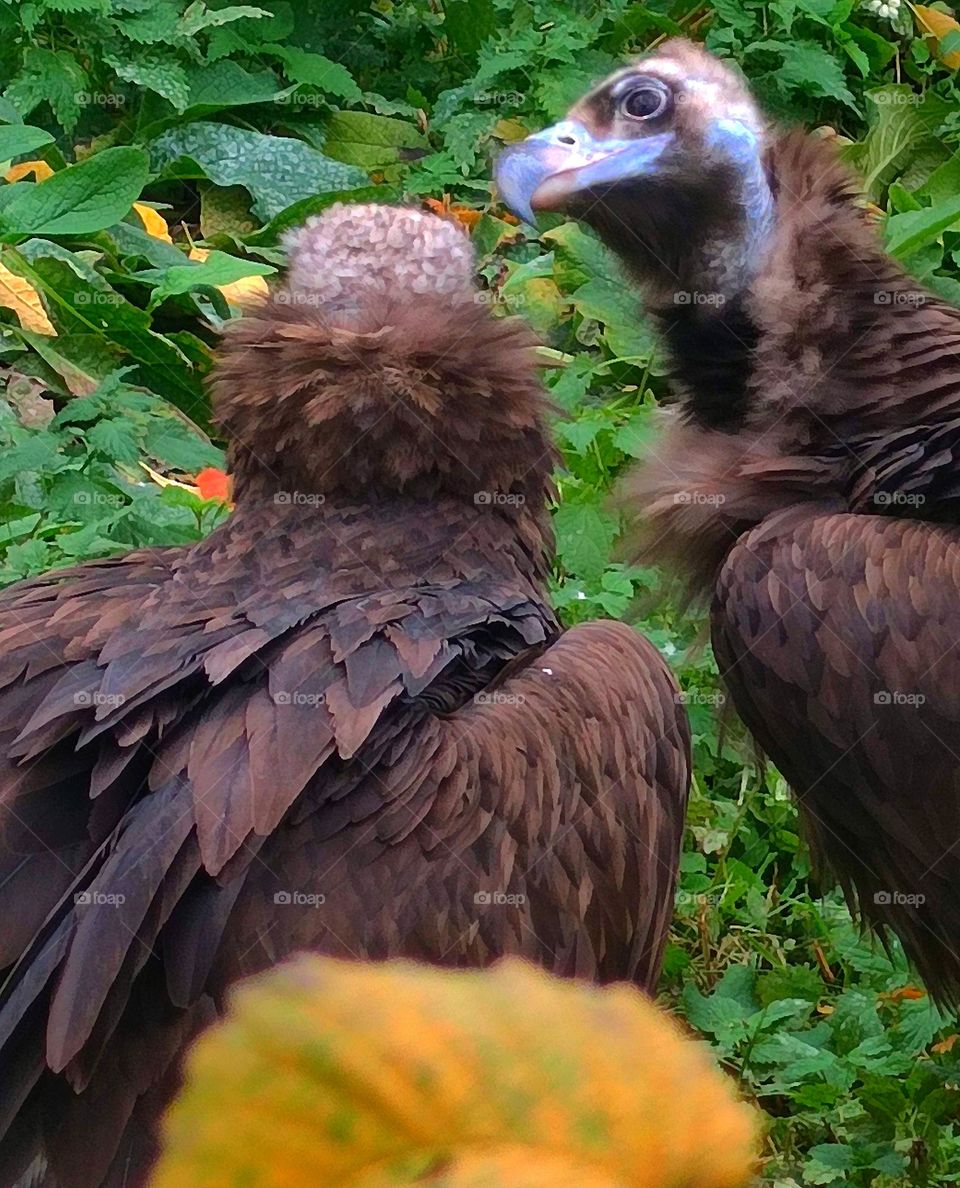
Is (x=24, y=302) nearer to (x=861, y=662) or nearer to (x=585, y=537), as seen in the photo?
(x=585, y=537)

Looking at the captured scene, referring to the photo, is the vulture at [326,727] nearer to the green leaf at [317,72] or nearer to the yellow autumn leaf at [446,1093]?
the yellow autumn leaf at [446,1093]

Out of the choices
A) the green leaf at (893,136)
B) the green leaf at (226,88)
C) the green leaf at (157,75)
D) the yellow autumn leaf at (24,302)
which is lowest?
the green leaf at (893,136)

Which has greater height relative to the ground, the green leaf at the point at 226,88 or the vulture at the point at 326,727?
the vulture at the point at 326,727

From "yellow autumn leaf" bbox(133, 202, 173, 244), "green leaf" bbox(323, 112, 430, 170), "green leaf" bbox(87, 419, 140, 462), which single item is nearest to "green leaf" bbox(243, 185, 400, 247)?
"yellow autumn leaf" bbox(133, 202, 173, 244)

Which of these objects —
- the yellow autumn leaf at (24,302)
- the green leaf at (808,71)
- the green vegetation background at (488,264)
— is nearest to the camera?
the green vegetation background at (488,264)

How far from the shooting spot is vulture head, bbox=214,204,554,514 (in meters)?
2.74

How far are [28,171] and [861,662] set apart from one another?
13.3 feet

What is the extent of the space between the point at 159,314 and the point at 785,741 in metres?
3.21

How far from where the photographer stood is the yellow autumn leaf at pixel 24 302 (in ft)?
16.5

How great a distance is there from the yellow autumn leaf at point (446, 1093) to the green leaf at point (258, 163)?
5.38 metres

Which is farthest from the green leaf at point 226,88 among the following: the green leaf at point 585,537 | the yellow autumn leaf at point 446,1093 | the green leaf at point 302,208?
the yellow autumn leaf at point 446,1093

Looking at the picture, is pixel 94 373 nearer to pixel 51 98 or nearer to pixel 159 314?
pixel 159 314

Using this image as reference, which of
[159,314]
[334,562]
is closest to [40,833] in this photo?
[334,562]

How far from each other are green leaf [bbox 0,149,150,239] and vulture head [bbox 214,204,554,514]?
2493 mm
